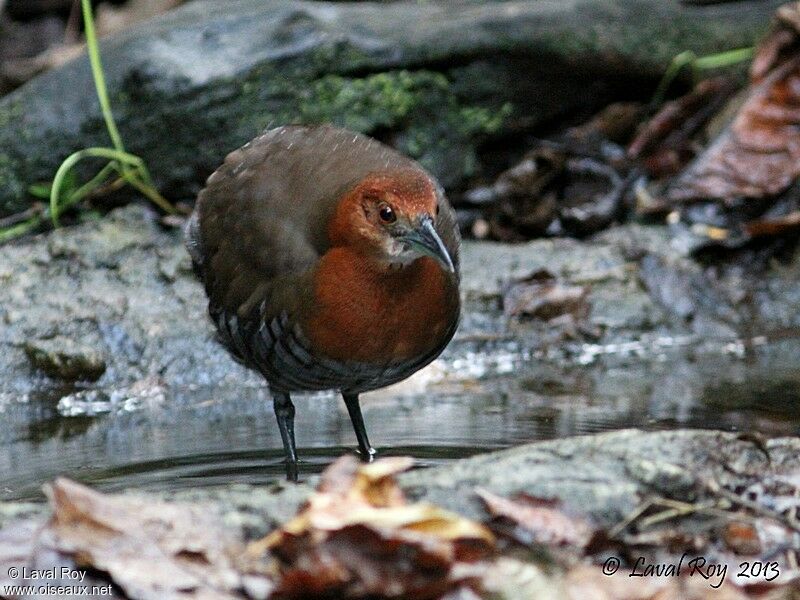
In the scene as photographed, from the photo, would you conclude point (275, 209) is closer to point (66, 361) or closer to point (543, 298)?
point (66, 361)

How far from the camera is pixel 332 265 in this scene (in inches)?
158

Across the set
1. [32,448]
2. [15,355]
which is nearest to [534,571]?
[32,448]

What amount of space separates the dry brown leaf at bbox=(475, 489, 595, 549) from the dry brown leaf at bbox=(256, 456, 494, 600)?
0.66 feet

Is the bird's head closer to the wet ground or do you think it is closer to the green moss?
the wet ground

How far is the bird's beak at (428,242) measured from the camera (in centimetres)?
385

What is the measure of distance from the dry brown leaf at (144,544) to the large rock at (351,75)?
4131 mm

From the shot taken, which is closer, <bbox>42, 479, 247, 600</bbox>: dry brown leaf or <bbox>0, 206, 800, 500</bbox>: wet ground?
<bbox>42, 479, 247, 600</bbox>: dry brown leaf

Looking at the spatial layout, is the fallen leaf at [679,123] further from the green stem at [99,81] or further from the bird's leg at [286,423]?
the bird's leg at [286,423]

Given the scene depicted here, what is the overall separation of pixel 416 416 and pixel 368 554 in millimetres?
2618

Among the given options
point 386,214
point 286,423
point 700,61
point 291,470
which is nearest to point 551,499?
point 386,214

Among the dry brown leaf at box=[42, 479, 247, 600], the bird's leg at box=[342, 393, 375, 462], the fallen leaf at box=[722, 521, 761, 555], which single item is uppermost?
the dry brown leaf at box=[42, 479, 247, 600]

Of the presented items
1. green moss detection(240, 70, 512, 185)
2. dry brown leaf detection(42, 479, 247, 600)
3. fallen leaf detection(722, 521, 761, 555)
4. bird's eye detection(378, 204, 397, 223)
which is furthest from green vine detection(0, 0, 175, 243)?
fallen leaf detection(722, 521, 761, 555)

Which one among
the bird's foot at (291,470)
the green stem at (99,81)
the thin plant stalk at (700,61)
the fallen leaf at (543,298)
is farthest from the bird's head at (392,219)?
the thin plant stalk at (700,61)

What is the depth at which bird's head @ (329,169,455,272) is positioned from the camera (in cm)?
388
